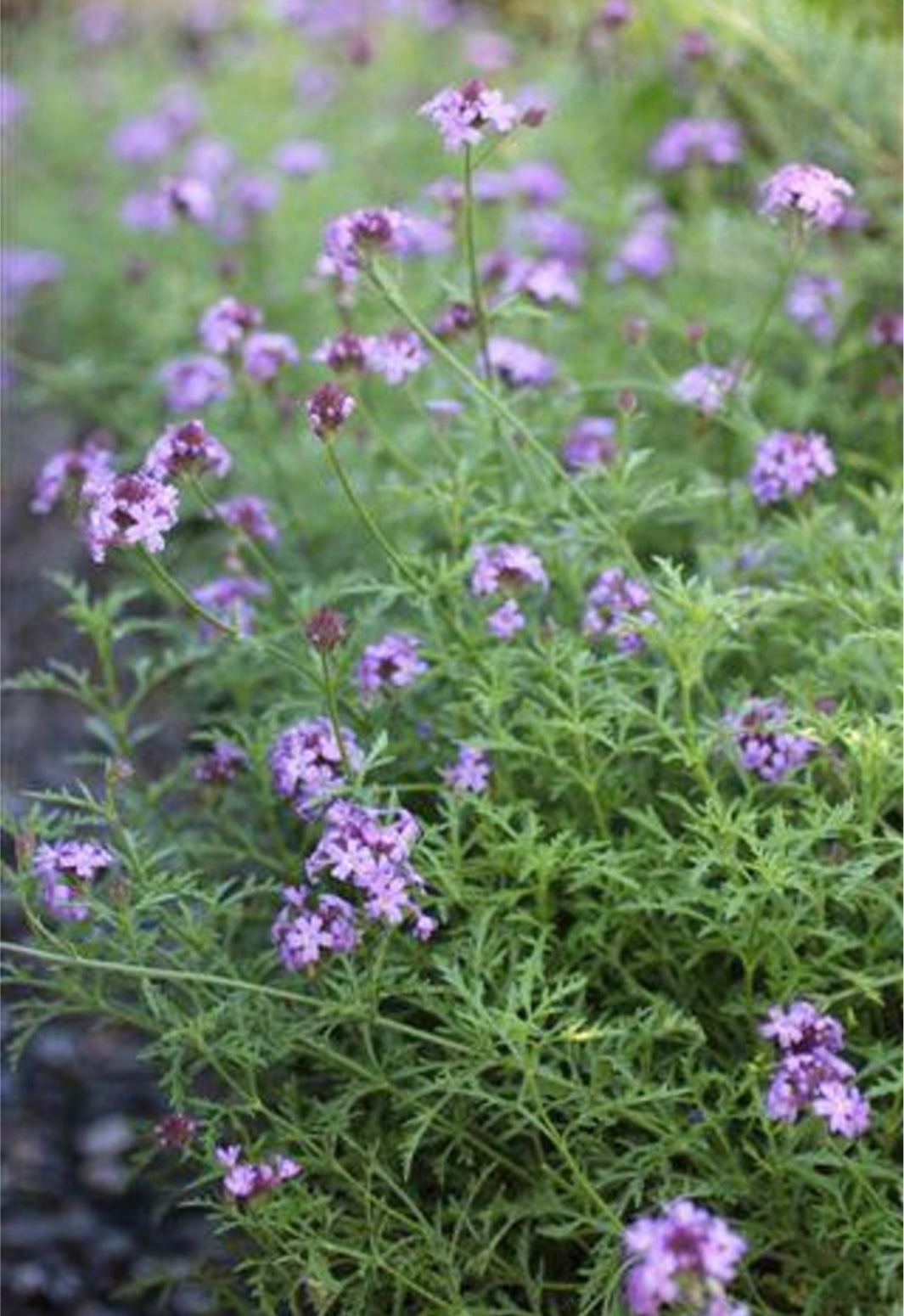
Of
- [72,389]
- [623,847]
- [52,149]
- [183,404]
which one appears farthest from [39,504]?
[52,149]

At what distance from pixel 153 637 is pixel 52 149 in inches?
102

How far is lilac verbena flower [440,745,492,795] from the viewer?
216 centimetres

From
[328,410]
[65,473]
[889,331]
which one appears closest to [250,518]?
[65,473]

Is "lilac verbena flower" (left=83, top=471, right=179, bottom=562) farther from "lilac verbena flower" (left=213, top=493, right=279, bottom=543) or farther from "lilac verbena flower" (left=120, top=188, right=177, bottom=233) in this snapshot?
"lilac verbena flower" (left=120, top=188, right=177, bottom=233)

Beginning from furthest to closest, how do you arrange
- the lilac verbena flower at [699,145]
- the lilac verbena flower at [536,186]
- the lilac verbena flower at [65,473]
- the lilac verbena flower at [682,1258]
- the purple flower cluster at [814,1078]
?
1. the lilac verbena flower at [536,186]
2. the lilac verbena flower at [699,145]
3. the lilac verbena flower at [65,473]
4. the purple flower cluster at [814,1078]
5. the lilac verbena flower at [682,1258]

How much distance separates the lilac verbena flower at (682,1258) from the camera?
151 cm

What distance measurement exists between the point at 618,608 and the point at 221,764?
1.60 feet

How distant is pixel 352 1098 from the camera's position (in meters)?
2.04

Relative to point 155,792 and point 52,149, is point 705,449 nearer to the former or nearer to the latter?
point 155,792

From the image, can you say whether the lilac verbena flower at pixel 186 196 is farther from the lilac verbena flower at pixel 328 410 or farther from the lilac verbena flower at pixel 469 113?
the lilac verbena flower at pixel 328 410

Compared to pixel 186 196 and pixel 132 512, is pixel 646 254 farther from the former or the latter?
pixel 132 512

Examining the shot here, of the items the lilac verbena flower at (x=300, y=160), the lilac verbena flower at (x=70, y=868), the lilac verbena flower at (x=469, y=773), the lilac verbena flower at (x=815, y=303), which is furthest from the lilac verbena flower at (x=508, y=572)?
the lilac verbena flower at (x=300, y=160)

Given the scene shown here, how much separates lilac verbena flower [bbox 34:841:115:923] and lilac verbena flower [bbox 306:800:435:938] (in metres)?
0.21

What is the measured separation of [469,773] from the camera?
7.12 feet
